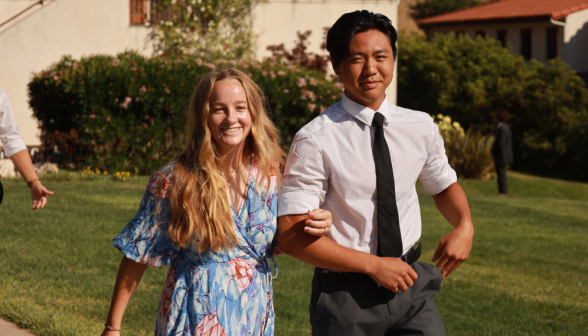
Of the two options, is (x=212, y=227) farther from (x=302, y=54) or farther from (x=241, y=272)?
(x=302, y=54)

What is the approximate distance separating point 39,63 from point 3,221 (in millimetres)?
10082

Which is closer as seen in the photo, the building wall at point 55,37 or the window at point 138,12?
the building wall at point 55,37

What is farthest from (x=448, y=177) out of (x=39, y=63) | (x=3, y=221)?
(x=39, y=63)

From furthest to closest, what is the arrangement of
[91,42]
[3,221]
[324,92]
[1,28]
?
1. [91,42]
2. [1,28]
3. [324,92]
4. [3,221]

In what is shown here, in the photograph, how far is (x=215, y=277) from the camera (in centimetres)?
249

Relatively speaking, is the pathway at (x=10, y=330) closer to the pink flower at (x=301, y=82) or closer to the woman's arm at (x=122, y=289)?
the woman's arm at (x=122, y=289)

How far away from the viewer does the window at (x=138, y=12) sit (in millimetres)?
17984

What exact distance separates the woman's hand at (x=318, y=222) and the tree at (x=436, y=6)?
214 ft

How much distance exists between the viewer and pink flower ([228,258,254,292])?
252cm

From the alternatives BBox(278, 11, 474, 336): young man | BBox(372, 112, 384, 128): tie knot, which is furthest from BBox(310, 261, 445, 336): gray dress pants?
BBox(372, 112, 384, 128): tie knot

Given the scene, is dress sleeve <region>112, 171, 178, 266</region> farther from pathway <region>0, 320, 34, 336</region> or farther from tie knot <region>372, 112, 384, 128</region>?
pathway <region>0, 320, 34, 336</region>

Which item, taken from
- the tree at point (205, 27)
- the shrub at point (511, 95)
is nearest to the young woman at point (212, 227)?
the tree at point (205, 27)

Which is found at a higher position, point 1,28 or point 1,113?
point 1,28

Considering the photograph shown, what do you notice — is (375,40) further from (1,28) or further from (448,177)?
(1,28)
